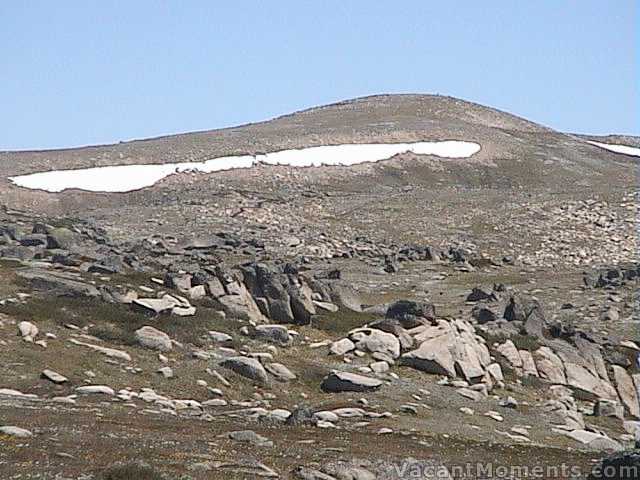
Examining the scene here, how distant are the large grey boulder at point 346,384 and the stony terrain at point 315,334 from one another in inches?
1.6

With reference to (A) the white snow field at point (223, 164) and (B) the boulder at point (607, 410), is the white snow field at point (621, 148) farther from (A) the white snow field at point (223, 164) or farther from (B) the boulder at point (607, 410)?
(B) the boulder at point (607, 410)

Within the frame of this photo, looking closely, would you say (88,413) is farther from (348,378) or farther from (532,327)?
(532,327)

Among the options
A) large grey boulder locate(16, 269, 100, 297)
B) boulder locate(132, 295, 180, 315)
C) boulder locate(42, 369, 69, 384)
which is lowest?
boulder locate(42, 369, 69, 384)

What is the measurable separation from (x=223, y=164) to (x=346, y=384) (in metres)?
48.7

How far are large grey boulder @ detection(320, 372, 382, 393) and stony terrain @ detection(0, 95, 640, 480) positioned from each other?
0.13 ft

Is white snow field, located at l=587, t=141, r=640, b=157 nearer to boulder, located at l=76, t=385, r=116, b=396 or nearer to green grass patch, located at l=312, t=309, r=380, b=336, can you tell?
green grass patch, located at l=312, t=309, r=380, b=336

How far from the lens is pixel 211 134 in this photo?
82062mm

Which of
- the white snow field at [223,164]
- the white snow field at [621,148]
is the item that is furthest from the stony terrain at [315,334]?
the white snow field at [621,148]

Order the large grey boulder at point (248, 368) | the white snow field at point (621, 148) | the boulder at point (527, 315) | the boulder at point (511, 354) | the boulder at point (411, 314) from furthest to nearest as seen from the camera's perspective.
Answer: the white snow field at point (621, 148) < the boulder at point (527, 315) < the boulder at point (411, 314) < the boulder at point (511, 354) < the large grey boulder at point (248, 368)

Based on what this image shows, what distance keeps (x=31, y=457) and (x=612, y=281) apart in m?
32.1

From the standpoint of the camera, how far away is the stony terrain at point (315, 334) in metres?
13.1

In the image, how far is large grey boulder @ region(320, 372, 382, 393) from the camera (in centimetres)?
1912

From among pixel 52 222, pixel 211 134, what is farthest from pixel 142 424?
pixel 211 134

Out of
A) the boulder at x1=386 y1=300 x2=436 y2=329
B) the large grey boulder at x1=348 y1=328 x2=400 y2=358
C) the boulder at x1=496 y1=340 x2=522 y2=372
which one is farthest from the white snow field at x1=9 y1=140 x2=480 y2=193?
the large grey boulder at x1=348 y1=328 x2=400 y2=358
